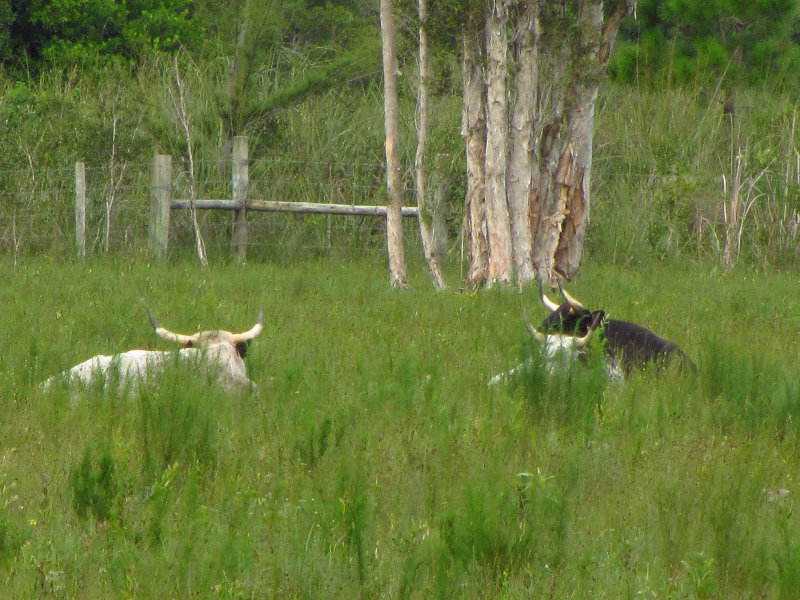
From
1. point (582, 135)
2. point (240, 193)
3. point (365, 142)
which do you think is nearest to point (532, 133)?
point (582, 135)

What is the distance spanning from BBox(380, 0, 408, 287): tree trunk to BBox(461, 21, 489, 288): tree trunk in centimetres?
87

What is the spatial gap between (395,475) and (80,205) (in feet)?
35.3

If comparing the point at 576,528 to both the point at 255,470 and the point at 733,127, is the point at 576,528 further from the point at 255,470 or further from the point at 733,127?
the point at 733,127

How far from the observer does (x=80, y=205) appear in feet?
47.5

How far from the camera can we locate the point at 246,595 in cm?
333

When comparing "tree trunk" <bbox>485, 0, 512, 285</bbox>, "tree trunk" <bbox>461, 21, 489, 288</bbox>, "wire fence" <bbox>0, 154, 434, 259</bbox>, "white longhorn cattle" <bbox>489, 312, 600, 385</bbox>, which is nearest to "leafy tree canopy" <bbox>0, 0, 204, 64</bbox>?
"wire fence" <bbox>0, 154, 434, 259</bbox>

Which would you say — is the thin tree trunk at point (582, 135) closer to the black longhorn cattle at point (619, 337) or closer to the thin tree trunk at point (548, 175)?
the thin tree trunk at point (548, 175)

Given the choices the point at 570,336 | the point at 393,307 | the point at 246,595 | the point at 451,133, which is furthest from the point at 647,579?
the point at 451,133

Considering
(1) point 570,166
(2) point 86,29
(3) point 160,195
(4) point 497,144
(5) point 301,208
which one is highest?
(2) point 86,29

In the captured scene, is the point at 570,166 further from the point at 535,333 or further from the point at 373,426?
the point at 373,426

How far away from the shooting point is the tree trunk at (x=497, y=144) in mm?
12039

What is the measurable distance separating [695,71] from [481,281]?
8010mm

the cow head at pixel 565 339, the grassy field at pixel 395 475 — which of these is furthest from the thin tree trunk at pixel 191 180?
the cow head at pixel 565 339

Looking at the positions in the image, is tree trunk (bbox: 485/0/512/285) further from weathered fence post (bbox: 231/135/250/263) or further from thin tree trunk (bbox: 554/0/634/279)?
weathered fence post (bbox: 231/135/250/263)
